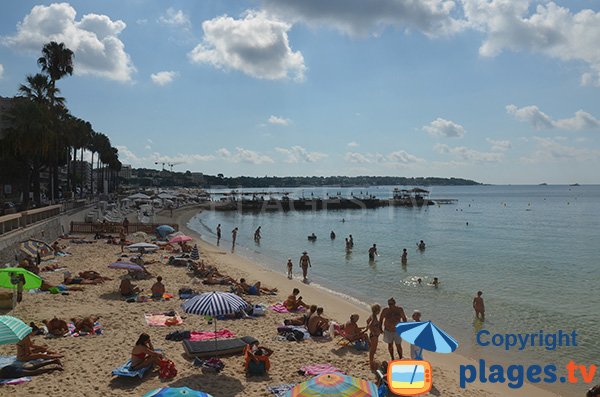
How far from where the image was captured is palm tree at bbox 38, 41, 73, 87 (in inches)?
1490

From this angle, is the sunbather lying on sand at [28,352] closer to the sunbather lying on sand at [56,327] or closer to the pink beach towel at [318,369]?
the sunbather lying on sand at [56,327]

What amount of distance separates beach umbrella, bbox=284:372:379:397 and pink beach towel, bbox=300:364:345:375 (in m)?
3.07

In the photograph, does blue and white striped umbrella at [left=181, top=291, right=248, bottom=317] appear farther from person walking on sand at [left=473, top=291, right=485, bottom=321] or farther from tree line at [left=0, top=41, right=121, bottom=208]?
tree line at [left=0, top=41, right=121, bottom=208]

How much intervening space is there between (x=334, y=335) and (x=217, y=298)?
3814 mm

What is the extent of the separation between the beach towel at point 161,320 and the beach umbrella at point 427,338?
641 cm

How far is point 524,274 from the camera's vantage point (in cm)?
2545

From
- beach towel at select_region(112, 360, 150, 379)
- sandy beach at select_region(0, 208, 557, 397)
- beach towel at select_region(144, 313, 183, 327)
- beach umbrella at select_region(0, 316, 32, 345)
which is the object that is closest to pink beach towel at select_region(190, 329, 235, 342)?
sandy beach at select_region(0, 208, 557, 397)

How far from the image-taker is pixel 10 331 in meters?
7.25

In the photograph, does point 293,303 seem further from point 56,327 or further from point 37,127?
point 37,127

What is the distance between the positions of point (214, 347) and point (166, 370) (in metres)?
1.46

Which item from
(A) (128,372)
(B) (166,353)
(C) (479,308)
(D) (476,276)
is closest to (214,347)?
(B) (166,353)

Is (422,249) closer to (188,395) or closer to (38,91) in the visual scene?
(188,395)

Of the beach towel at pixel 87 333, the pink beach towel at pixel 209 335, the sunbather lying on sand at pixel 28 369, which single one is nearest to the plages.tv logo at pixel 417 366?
the pink beach towel at pixel 209 335

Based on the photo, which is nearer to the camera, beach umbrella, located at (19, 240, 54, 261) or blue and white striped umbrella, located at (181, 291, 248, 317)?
blue and white striped umbrella, located at (181, 291, 248, 317)
